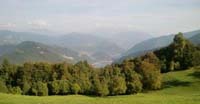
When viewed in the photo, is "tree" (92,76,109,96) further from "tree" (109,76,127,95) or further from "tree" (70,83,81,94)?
"tree" (70,83,81,94)

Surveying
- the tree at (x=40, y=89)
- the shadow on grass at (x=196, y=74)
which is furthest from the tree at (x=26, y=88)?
the shadow on grass at (x=196, y=74)

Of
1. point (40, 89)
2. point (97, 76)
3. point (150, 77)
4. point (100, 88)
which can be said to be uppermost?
point (97, 76)

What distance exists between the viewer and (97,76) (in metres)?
99.4

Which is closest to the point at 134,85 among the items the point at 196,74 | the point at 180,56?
the point at 196,74

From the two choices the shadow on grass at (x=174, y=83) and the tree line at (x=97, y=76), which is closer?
the shadow on grass at (x=174, y=83)

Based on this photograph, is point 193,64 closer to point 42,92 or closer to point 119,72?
point 119,72

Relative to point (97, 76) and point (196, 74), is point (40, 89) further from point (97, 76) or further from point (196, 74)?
point (196, 74)

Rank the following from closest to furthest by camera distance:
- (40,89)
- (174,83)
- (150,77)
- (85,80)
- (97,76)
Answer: (40,89)
(174,83)
(150,77)
(85,80)
(97,76)

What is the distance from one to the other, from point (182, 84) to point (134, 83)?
11.5m

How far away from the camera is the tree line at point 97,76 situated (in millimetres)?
91438

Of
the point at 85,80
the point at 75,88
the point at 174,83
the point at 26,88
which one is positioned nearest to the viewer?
the point at 75,88

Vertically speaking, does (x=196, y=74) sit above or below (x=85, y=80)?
above

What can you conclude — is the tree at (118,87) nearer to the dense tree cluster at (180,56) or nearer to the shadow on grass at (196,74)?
the shadow on grass at (196,74)

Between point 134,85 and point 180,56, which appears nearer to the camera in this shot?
point 134,85
